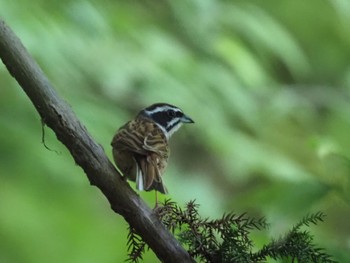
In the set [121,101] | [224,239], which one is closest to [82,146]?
[224,239]

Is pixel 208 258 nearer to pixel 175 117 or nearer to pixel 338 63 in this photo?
pixel 175 117

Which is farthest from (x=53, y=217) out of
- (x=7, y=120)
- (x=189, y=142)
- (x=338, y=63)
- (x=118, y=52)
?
(x=338, y=63)

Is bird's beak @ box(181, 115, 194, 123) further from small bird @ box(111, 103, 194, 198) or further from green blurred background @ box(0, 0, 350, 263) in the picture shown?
green blurred background @ box(0, 0, 350, 263)

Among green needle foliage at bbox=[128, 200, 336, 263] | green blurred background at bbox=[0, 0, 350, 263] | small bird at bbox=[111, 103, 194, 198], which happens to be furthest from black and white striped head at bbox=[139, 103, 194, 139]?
green needle foliage at bbox=[128, 200, 336, 263]

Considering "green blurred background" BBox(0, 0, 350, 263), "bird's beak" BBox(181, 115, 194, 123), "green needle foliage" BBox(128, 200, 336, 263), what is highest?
"green blurred background" BBox(0, 0, 350, 263)

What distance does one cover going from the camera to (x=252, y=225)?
954 millimetres

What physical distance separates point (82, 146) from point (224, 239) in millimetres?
200

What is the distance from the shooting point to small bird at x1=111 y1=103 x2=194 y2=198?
1141mm

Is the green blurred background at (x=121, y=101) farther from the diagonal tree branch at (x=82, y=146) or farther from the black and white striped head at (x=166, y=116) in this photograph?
the diagonal tree branch at (x=82, y=146)

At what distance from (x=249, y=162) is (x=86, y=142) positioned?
186 cm

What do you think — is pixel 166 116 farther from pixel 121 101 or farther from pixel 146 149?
pixel 121 101

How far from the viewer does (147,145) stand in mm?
1274

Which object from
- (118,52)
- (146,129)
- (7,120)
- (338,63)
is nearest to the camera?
(146,129)

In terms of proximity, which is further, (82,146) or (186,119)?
(186,119)
